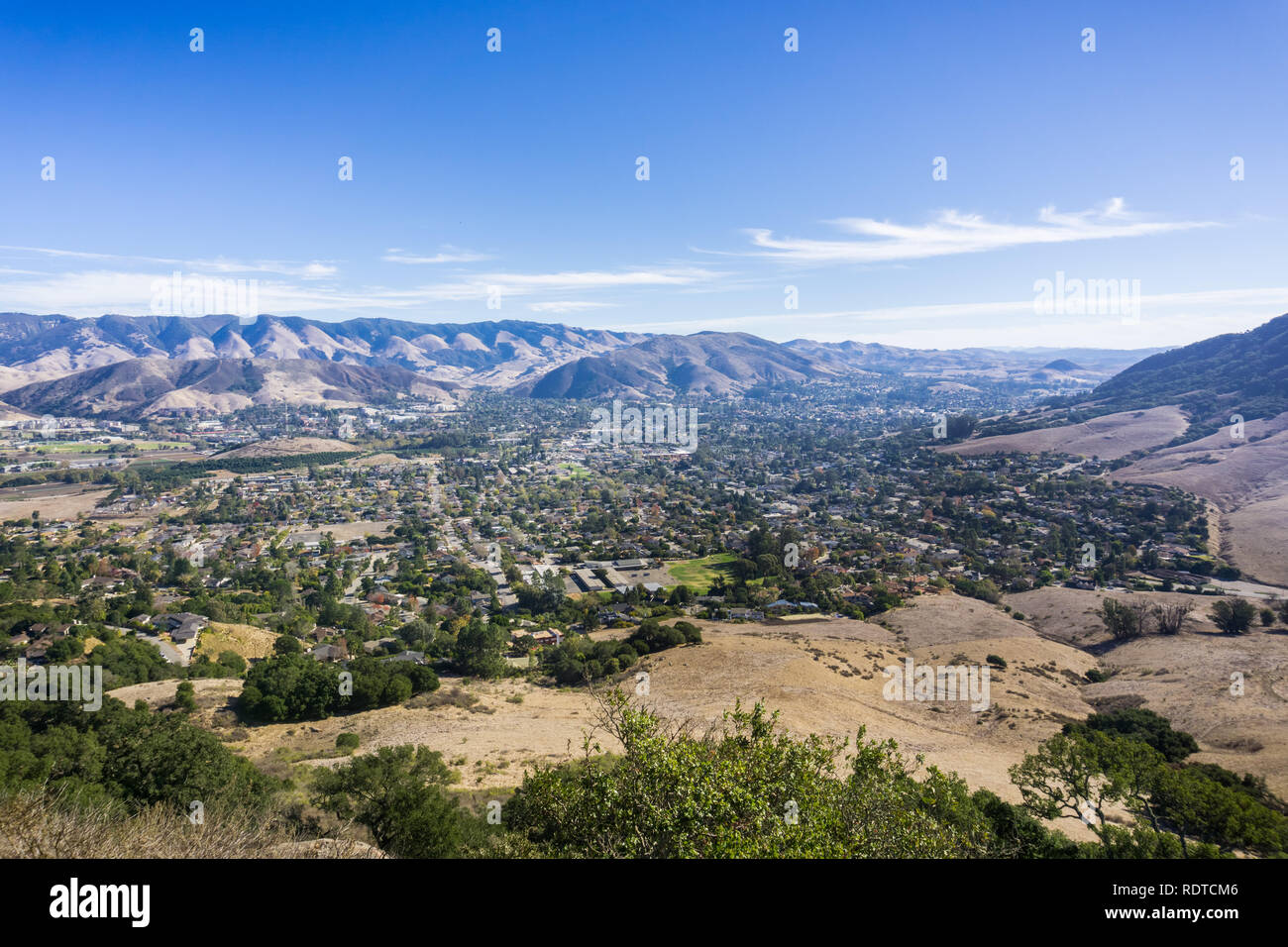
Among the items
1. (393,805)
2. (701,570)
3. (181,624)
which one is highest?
(393,805)

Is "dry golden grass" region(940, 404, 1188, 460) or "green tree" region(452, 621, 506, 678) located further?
"dry golden grass" region(940, 404, 1188, 460)

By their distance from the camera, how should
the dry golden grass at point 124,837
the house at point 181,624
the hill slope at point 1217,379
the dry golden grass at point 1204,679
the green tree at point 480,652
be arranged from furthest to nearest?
1. the hill slope at point 1217,379
2. the house at point 181,624
3. the green tree at point 480,652
4. the dry golden grass at point 1204,679
5. the dry golden grass at point 124,837

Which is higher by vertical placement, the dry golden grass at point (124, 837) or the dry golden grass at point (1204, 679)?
the dry golden grass at point (124, 837)

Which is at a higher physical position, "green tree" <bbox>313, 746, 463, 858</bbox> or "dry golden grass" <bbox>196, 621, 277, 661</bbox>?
"green tree" <bbox>313, 746, 463, 858</bbox>

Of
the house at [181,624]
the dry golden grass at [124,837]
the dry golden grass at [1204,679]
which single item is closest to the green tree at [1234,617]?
the dry golden grass at [1204,679]

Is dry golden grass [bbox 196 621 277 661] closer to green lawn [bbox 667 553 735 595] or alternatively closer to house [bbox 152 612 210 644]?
house [bbox 152 612 210 644]

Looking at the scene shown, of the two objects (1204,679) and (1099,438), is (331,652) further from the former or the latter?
(1099,438)

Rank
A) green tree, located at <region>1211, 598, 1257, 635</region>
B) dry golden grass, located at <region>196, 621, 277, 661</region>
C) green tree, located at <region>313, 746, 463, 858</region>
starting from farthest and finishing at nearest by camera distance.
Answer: green tree, located at <region>1211, 598, 1257, 635</region> < dry golden grass, located at <region>196, 621, 277, 661</region> < green tree, located at <region>313, 746, 463, 858</region>

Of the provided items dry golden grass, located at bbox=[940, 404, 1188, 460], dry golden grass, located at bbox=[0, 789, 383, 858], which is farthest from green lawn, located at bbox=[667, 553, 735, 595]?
dry golden grass, located at bbox=[940, 404, 1188, 460]

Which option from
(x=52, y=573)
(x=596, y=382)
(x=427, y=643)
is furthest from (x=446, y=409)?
(x=427, y=643)

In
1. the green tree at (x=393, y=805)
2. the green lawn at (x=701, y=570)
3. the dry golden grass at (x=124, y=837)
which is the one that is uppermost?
the dry golden grass at (x=124, y=837)

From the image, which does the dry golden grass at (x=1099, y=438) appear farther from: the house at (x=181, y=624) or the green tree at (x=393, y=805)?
the green tree at (x=393, y=805)

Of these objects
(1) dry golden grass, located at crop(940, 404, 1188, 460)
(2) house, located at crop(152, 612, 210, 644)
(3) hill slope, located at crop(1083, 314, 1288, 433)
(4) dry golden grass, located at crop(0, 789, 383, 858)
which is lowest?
(2) house, located at crop(152, 612, 210, 644)

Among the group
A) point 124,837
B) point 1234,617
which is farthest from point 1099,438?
point 124,837
